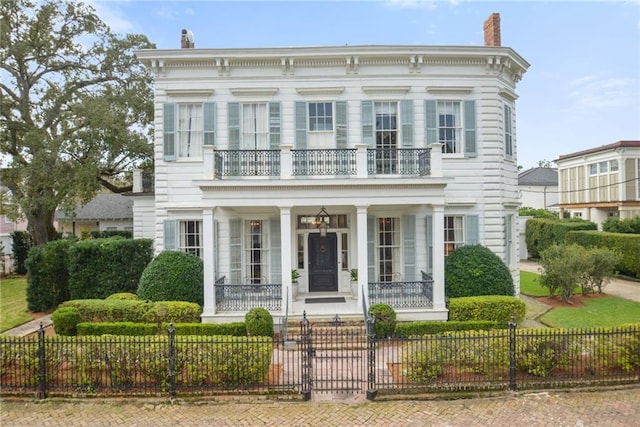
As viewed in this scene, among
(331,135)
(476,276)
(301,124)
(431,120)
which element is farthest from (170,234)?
(476,276)

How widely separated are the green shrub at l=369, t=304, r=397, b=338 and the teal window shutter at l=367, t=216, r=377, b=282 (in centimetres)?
323

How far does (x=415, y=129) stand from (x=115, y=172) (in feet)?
56.5

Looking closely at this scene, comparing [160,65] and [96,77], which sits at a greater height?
[96,77]

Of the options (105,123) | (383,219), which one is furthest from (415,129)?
(105,123)

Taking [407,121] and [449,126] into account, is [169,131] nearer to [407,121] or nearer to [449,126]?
[407,121]

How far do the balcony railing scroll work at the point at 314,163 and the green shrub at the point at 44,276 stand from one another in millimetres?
8125

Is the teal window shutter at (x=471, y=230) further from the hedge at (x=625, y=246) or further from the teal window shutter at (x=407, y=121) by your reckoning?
the hedge at (x=625, y=246)

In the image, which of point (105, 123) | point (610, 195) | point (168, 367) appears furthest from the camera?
point (610, 195)

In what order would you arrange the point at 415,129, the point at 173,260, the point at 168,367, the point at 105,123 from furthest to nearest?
the point at 105,123 → the point at 415,129 → the point at 173,260 → the point at 168,367

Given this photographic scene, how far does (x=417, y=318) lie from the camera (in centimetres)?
1231

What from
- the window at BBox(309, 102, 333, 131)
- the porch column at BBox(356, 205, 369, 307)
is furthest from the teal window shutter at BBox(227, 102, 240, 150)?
the porch column at BBox(356, 205, 369, 307)

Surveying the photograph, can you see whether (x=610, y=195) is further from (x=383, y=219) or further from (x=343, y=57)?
(x=343, y=57)

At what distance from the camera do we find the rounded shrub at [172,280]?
12.8 meters

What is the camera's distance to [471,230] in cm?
1438
